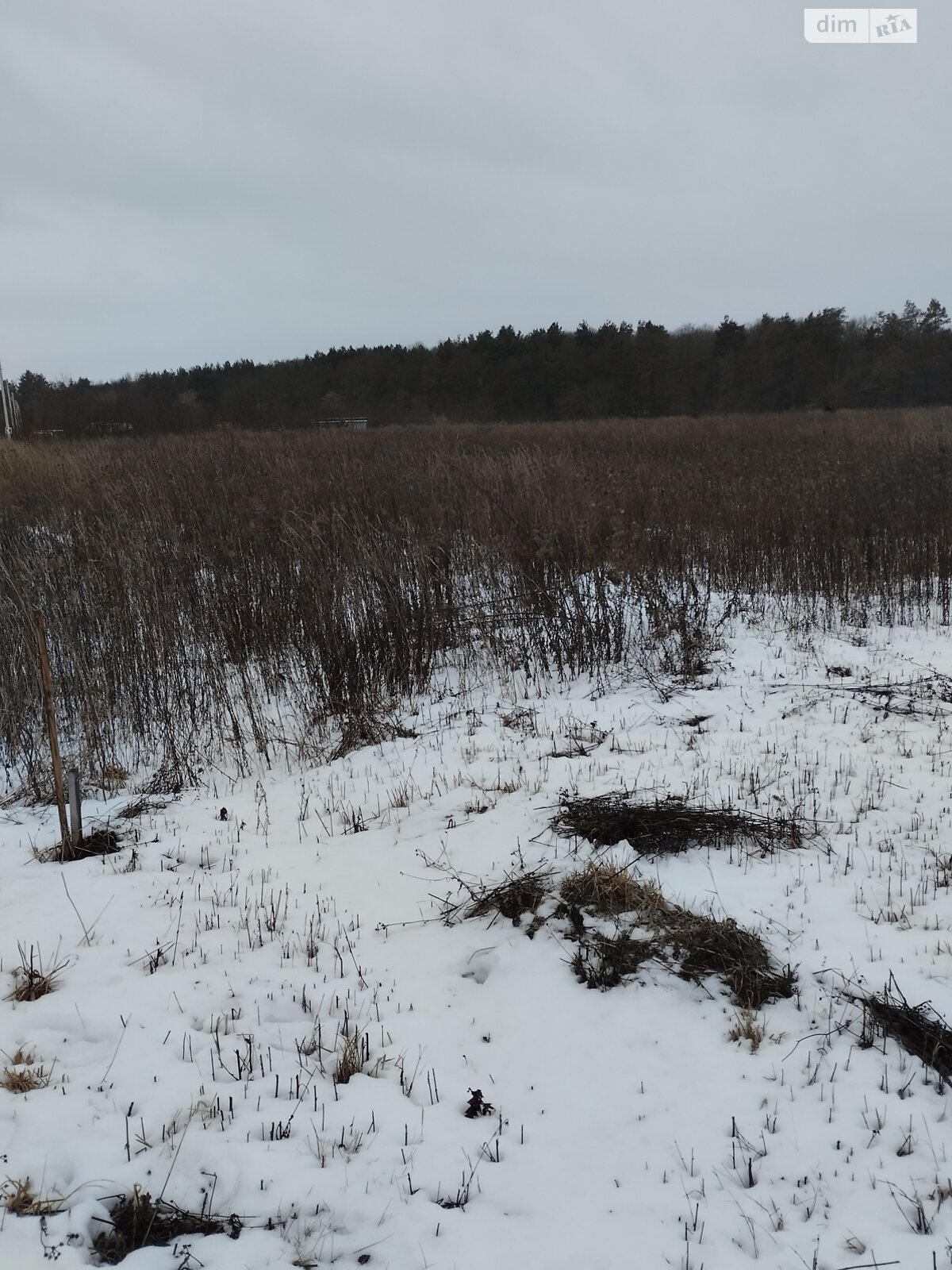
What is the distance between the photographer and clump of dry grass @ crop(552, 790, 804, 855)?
4031 millimetres

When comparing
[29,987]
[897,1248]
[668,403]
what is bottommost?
[897,1248]

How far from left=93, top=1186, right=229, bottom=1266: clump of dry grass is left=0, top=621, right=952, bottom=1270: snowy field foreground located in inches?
1.3

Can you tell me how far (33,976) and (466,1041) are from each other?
1747mm

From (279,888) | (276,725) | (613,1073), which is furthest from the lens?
(276,725)

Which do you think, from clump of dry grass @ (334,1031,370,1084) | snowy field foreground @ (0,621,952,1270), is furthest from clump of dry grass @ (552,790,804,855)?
clump of dry grass @ (334,1031,370,1084)

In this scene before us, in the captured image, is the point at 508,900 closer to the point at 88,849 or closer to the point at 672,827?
the point at 672,827

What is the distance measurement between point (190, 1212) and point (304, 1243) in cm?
34

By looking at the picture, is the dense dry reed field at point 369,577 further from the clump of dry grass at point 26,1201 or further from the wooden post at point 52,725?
the clump of dry grass at point 26,1201

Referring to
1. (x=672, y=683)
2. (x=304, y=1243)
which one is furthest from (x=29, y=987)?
(x=672, y=683)

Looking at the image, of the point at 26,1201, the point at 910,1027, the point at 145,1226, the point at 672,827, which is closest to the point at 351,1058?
the point at 145,1226

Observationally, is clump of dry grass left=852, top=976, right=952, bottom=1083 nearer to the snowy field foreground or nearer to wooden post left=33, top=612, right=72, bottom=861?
the snowy field foreground

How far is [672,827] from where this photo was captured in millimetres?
4141

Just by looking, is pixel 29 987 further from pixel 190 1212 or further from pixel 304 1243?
pixel 304 1243

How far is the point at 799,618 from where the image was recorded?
8273 mm
